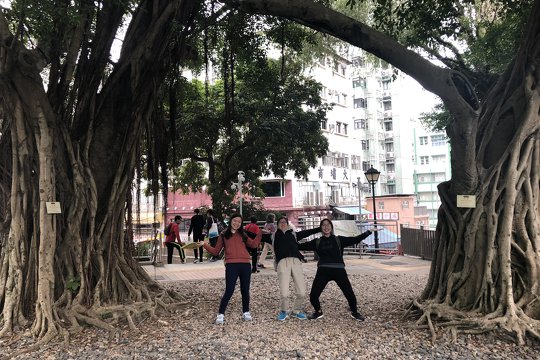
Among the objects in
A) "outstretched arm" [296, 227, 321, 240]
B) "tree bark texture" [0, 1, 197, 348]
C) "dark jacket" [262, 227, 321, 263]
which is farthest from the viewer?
"outstretched arm" [296, 227, 321, 240]

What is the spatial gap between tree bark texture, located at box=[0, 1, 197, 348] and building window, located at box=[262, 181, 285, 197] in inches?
941

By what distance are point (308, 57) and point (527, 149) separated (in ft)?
44.9

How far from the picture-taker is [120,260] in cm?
643

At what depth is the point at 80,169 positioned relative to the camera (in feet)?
19.7

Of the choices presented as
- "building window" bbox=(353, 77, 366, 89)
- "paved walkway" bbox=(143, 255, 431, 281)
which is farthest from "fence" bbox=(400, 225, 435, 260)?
"building window" bbox=(353, 77, 366, 89)

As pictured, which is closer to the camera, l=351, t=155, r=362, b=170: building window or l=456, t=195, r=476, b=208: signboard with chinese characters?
l=456, t=195, r=476, b=208: signboard with chinese characters

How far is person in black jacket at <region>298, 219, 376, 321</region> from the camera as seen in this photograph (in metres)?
5.69

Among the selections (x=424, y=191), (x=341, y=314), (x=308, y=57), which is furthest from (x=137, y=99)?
(x=424, y=191)

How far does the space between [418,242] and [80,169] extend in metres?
10.6

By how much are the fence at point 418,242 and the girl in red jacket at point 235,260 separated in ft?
28.3

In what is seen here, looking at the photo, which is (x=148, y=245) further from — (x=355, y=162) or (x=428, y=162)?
(x=428, y=162)

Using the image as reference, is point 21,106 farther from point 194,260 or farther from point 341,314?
point 194,260

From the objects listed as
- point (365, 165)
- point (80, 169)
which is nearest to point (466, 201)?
point (80, 169)

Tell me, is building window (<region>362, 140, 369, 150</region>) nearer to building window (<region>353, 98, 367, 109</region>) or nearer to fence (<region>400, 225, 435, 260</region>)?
building window (<region>353, 98, 367, 109</region>)
